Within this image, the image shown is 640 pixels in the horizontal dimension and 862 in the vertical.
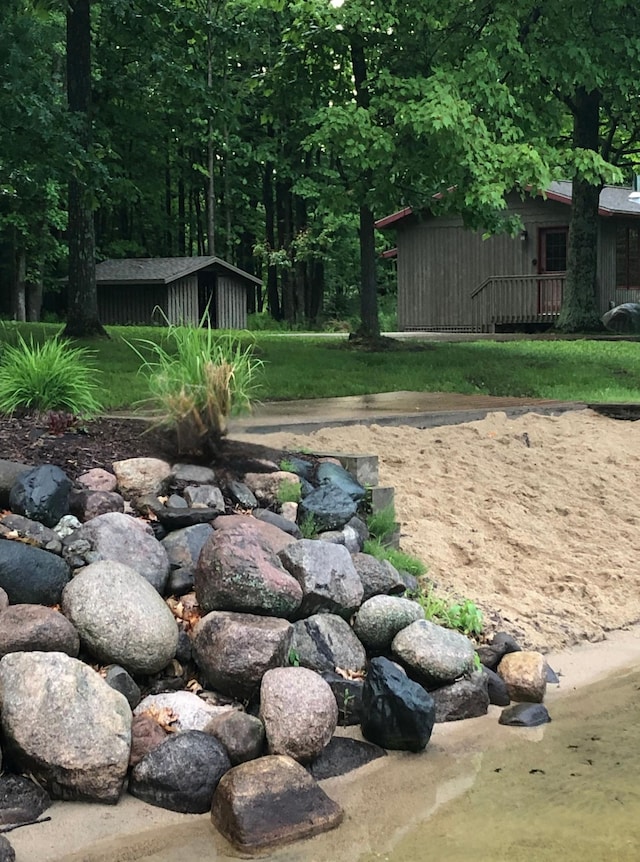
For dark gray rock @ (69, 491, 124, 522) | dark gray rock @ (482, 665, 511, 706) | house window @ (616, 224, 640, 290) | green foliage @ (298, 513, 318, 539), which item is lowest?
dark gray rock @ (482, 665, 511, 706)

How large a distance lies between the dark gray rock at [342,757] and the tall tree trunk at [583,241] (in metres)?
18.6

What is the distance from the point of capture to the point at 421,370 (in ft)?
45.1

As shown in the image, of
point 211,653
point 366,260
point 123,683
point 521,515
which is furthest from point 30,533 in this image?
point 366,260

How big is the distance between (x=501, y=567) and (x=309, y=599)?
1907mm

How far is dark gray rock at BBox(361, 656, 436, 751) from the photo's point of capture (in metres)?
4.80

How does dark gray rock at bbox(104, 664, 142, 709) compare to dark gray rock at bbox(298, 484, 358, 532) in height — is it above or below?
below

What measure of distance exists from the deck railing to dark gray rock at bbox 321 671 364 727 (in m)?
22.1

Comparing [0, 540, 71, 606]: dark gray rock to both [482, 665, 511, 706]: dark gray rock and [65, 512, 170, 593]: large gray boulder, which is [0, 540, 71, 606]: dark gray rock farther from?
[482, 665, 511, 706]: dark gray rock

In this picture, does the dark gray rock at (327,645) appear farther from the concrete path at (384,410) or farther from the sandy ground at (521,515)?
the concrete path at (384,410)

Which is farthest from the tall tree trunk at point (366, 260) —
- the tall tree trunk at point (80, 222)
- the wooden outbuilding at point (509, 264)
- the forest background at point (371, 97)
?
the wooden outbuilding at point (509, 264)

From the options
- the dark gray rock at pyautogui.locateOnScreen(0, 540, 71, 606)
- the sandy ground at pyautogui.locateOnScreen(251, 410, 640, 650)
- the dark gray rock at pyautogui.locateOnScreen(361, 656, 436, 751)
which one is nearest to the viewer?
the dark gray rock at pyautogui.locateOnScreen(361, 656, 436, 751)

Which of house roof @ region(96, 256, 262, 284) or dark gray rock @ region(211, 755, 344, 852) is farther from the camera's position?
house roof @ region(96, 256, 262, 284)

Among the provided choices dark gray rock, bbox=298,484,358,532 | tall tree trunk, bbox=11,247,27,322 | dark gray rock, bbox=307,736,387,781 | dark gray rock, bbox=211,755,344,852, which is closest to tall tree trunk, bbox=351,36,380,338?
dark gray rock, bbox=298,484,358,532

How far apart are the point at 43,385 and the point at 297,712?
10.9ft
